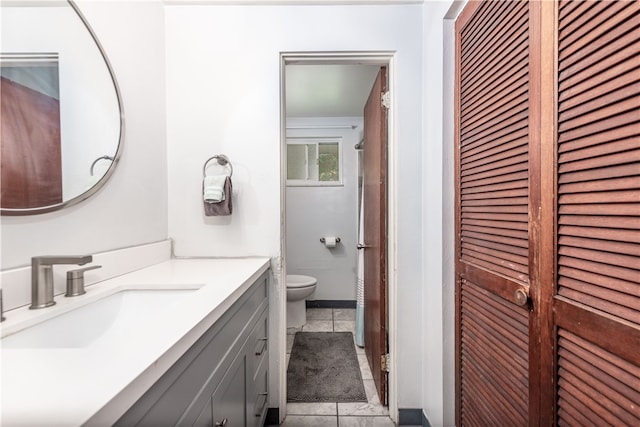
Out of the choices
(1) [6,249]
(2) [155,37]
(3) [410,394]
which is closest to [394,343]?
(3) [410,394]

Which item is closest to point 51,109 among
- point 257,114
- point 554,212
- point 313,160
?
point 257,114

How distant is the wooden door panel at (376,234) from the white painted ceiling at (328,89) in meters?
0.41

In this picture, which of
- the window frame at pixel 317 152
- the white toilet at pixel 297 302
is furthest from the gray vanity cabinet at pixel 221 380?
the window frame at pixel 317 152

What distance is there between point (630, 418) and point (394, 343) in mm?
1077

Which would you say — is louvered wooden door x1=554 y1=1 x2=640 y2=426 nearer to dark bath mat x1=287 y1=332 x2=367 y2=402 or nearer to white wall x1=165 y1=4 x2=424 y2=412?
white wall x1=165 y1=4 x2=424 y2=412

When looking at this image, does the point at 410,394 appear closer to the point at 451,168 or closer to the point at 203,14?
the point at 451,168

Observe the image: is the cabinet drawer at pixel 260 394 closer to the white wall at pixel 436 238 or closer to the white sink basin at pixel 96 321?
the white sink basin at pixel 96 321

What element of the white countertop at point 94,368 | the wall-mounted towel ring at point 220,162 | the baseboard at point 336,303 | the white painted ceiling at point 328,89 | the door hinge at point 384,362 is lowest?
the baseboard at point 336,303

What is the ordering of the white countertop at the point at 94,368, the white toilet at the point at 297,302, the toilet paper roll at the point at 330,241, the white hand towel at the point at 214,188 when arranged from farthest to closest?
the toilet paper roll at the point at 330,241 → the white toilet at the point at 297,302 → the white hand towel at the point at 214,188 → the white countertop at the point at 94,368

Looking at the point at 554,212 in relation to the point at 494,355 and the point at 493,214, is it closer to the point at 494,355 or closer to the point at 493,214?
the point at 493,214

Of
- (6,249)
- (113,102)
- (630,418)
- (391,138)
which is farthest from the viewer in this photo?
(391,138)

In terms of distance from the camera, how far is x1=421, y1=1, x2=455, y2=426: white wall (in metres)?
1.30

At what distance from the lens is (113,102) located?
3.89 feet

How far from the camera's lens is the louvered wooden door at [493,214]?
829mm
